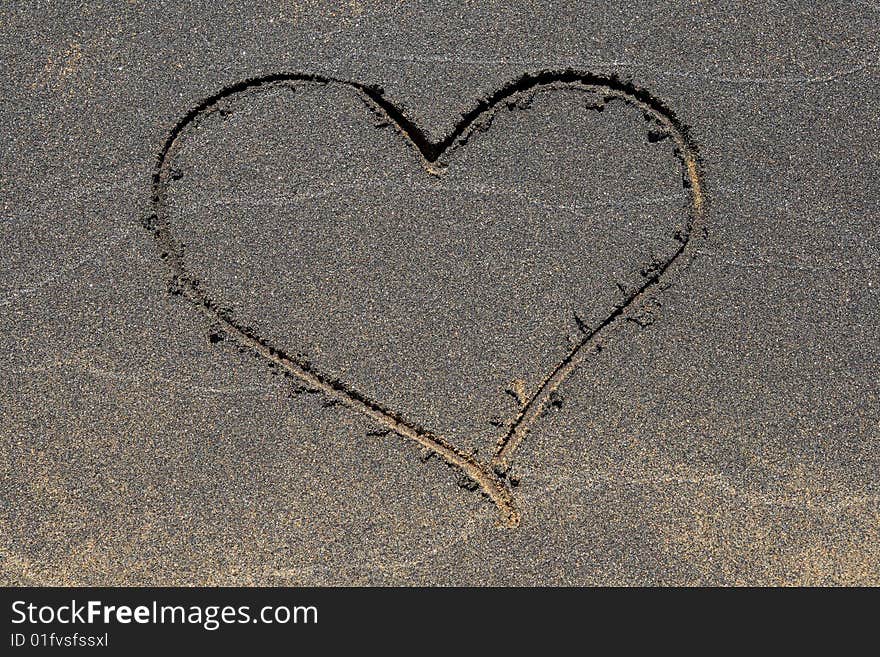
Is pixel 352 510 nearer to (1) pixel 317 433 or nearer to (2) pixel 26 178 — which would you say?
(1) pixel 317 433

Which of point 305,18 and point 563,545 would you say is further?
point 305,18

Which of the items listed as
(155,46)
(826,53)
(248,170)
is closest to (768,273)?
(826,53)

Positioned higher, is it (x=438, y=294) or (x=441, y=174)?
(x=441, y=174)

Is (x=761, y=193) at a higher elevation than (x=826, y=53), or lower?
lower

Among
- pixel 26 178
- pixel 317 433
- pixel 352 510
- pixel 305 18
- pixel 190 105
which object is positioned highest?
pixel 305 18
